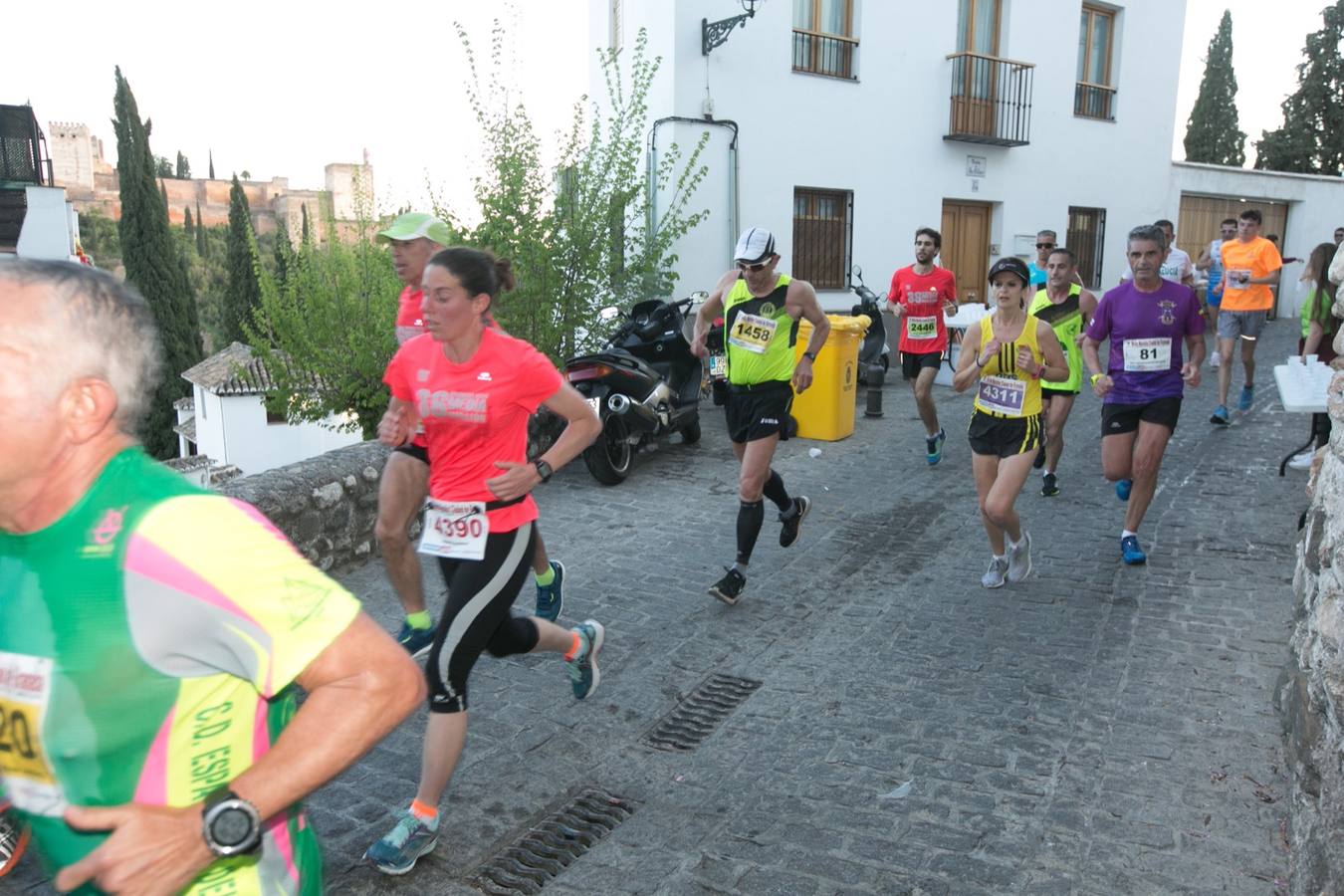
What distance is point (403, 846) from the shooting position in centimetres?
317

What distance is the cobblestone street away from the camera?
10.7ft

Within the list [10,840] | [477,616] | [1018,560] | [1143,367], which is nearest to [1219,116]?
[1143,367]

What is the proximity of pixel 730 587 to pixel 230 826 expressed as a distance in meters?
4.39

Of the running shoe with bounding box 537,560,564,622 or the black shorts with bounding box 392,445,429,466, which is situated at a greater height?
the black shorts with bounding box 392,445,429,466

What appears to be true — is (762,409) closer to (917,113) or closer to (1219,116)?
(917,113)

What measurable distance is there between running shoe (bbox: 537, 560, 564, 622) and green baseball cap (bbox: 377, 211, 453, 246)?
1806 mm

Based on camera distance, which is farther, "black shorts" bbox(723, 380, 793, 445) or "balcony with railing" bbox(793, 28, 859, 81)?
"balcony with railing" bbox(793, 28, 859, 81)

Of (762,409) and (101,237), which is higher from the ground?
(101,237)

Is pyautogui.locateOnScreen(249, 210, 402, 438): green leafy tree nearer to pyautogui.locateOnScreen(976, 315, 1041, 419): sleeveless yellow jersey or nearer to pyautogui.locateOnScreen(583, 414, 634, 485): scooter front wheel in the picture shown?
pyautogui.locateOnScreen(583, 414, 634, 485): scooter front wheel

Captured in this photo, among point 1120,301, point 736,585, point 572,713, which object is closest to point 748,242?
point 736,585

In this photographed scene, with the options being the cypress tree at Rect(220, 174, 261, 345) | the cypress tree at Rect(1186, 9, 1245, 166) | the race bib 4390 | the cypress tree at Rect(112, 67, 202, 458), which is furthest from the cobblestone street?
the cypress tree at Rect(220, 174, 261, 345)

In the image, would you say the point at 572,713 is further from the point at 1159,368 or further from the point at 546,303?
the point at 546,303

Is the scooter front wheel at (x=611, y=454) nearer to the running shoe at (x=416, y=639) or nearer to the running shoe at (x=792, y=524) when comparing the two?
the running shoe at (x=792, y=524)

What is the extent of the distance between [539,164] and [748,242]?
13.8 feet
